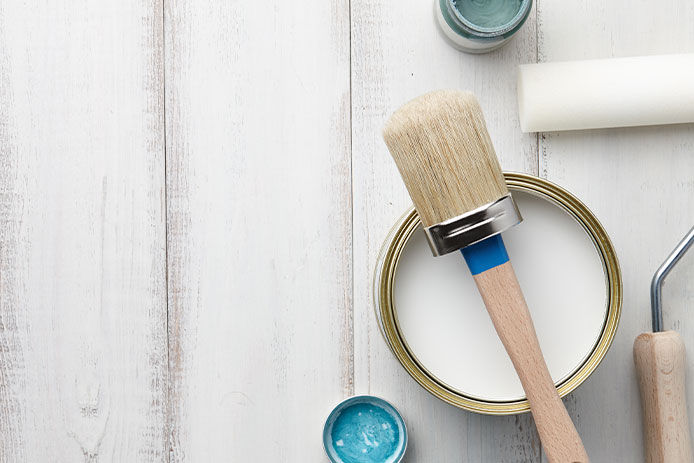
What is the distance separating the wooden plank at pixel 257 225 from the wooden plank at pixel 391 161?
17mm

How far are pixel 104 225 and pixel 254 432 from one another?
285 mm

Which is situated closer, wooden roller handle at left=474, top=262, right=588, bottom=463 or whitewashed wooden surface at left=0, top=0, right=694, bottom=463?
wooden roller handle at left=474, top=262, right=588, bottom=463

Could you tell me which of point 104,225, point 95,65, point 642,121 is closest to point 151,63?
point 95,65

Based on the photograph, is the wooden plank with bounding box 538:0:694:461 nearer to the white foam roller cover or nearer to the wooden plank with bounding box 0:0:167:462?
the white foam roller cover

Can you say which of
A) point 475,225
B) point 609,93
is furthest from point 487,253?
point 609,93

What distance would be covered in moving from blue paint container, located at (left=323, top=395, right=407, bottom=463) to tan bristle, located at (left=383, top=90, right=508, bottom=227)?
27 centimetres

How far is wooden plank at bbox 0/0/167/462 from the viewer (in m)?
0.77

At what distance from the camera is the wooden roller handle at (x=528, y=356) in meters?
0.60

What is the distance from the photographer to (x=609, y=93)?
73 centimetres

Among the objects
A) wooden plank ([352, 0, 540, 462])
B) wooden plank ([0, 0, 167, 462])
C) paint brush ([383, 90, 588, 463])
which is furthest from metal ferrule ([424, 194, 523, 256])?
wooden plank ([0, 0, 167, 462])

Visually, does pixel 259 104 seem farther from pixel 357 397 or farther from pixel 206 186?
pixel 357 397

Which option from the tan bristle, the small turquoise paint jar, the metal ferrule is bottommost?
the metal ferrule

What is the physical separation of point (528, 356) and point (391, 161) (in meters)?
0.27

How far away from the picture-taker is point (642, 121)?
75cm
